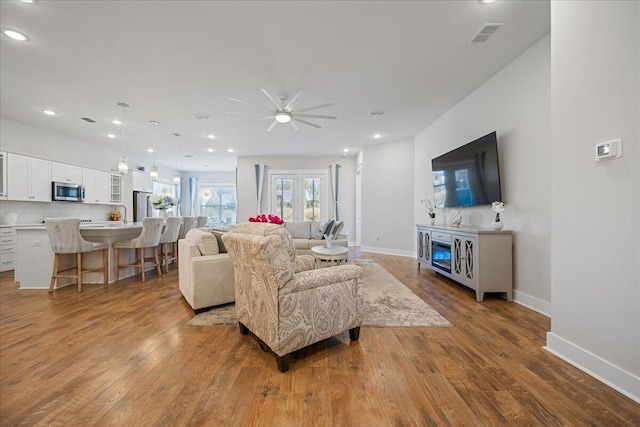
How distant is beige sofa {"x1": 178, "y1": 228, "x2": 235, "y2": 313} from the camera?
9.03ft

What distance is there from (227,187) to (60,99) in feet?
22.6

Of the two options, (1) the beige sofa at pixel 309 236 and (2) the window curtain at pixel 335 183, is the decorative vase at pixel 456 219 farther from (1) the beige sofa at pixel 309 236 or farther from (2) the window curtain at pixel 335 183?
(2) the window curtain at pixel 335 183

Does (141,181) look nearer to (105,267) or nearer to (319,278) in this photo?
(105,267)

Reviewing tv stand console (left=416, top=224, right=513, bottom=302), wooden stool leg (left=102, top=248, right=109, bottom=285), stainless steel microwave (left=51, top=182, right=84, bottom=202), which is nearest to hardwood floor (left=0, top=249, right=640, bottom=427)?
tv stand console (left=416, top=224, right=513, bottom=302)

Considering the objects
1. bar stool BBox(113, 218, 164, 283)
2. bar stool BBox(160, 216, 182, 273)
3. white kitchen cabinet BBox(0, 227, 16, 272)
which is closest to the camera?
bar stool BBox(113, 218, 164, 283)

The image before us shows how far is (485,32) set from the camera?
2.53 meters

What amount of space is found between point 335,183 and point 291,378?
6764 mm

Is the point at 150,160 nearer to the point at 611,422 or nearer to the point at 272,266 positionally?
the point at 272,266

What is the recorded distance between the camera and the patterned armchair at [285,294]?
1.66 metres

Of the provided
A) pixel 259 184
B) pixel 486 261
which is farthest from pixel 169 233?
pixel 486 261

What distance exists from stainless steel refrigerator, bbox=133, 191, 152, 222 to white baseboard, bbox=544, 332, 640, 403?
31.4 feet

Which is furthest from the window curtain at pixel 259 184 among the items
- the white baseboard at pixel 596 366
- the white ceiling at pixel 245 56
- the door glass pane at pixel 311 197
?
the white baseboard at pixel 596 366

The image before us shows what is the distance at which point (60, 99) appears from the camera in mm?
3951

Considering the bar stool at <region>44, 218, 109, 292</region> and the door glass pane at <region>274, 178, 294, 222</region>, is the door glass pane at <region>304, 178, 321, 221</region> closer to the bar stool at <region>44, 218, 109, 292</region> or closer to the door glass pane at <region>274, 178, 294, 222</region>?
the door glass pane at <region>274, 178, 294, 222</region>
